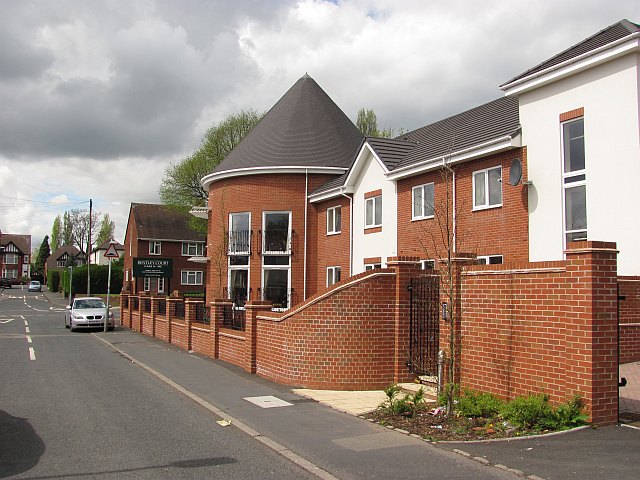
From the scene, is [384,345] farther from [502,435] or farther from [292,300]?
[292,300]

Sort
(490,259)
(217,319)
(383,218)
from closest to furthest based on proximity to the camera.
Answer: (217,319)
(490,259)
(383,218)

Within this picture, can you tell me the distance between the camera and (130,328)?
28.6m

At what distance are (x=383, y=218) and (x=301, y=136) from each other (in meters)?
9.73

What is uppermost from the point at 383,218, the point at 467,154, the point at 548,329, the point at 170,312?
the point at 467,154

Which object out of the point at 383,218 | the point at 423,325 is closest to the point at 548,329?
the point at 423,325

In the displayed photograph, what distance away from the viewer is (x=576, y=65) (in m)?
15.0

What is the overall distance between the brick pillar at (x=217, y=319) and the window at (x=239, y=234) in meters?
12.5

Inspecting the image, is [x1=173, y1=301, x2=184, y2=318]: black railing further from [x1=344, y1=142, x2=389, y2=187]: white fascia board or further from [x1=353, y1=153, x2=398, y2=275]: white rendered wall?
[x1=344, y1=142, x2=389, y2=187]: white fascia board

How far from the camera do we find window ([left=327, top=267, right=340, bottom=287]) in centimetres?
2683

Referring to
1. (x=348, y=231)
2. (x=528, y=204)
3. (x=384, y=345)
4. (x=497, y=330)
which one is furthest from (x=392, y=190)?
(x=497, y=330)

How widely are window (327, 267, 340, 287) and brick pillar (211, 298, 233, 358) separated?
10457 millimetres

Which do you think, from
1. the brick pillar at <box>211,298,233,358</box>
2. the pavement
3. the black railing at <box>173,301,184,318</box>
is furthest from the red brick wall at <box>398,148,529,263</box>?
the black railing at <box>173,301,184,318</box>

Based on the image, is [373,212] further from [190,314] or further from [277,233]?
[190,314]

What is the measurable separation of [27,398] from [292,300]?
1816cm
